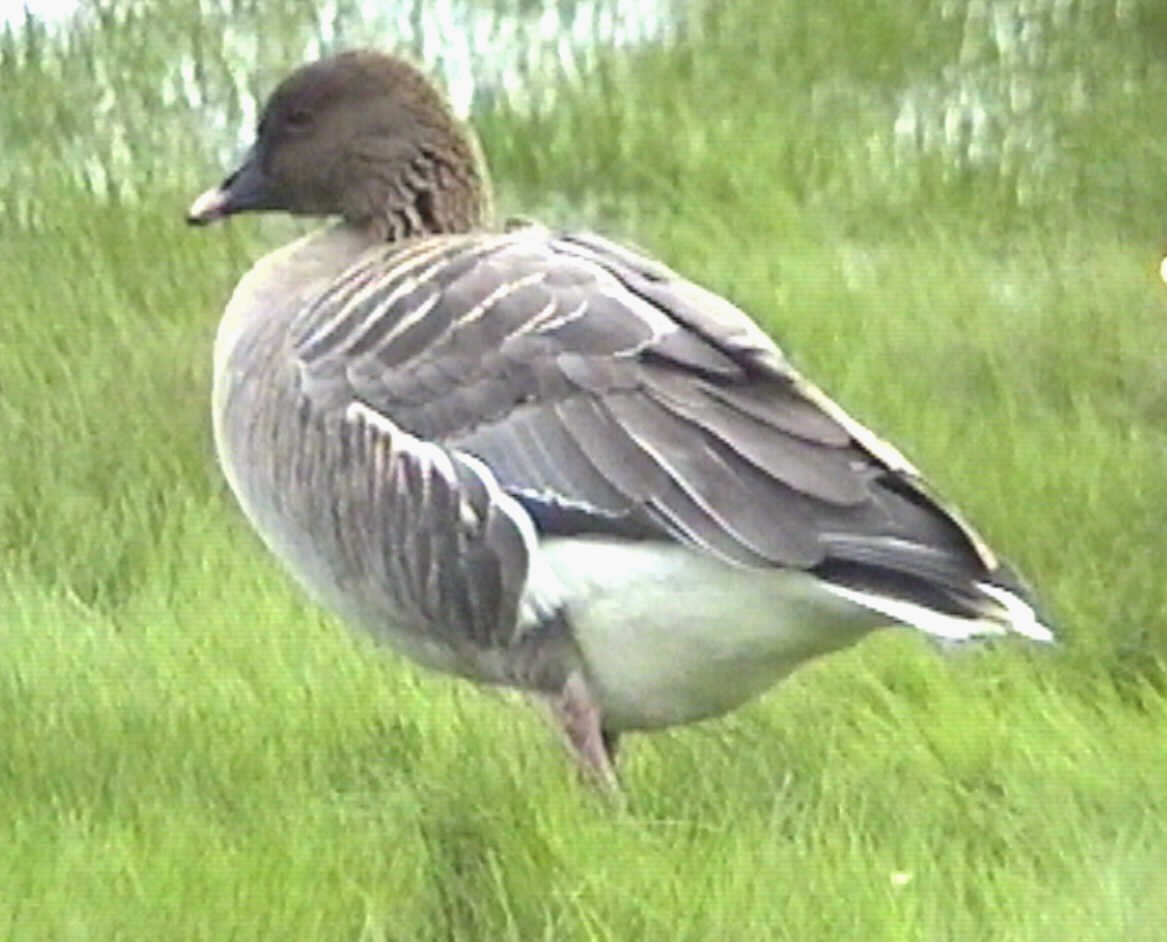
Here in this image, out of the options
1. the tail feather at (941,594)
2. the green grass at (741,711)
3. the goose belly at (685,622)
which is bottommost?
the green grass at (741,711)

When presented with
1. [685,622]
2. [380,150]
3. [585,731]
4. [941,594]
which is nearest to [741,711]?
[585,731]

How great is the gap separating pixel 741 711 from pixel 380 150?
45.0 inches

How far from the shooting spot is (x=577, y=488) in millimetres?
4730

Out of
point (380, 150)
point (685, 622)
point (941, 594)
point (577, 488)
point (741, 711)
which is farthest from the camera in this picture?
point (380, 150)

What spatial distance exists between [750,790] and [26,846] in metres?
1.06

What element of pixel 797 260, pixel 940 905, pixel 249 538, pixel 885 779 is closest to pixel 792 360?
pixel 797 260

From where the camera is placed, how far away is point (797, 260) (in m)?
7.63

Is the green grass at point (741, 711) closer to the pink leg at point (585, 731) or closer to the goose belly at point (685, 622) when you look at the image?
the pink leg at point (585, 731)

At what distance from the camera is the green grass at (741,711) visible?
4.39 metres

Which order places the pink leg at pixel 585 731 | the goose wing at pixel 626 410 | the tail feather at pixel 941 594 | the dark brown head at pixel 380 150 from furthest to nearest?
1. the dark brown head at pixel 380 150
2. the pink leg at pixel 585 731
3. the goose wing at pixel 626 410
4. the tail feather at pixel 941 594

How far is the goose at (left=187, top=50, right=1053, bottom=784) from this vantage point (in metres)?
4.52

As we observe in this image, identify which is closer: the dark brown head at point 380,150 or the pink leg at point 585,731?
the pink leg at point 585,731

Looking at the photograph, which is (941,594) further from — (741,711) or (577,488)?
(741,711)

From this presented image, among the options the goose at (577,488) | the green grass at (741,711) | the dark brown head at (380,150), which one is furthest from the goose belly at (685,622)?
the dark brown head at (380,150)
